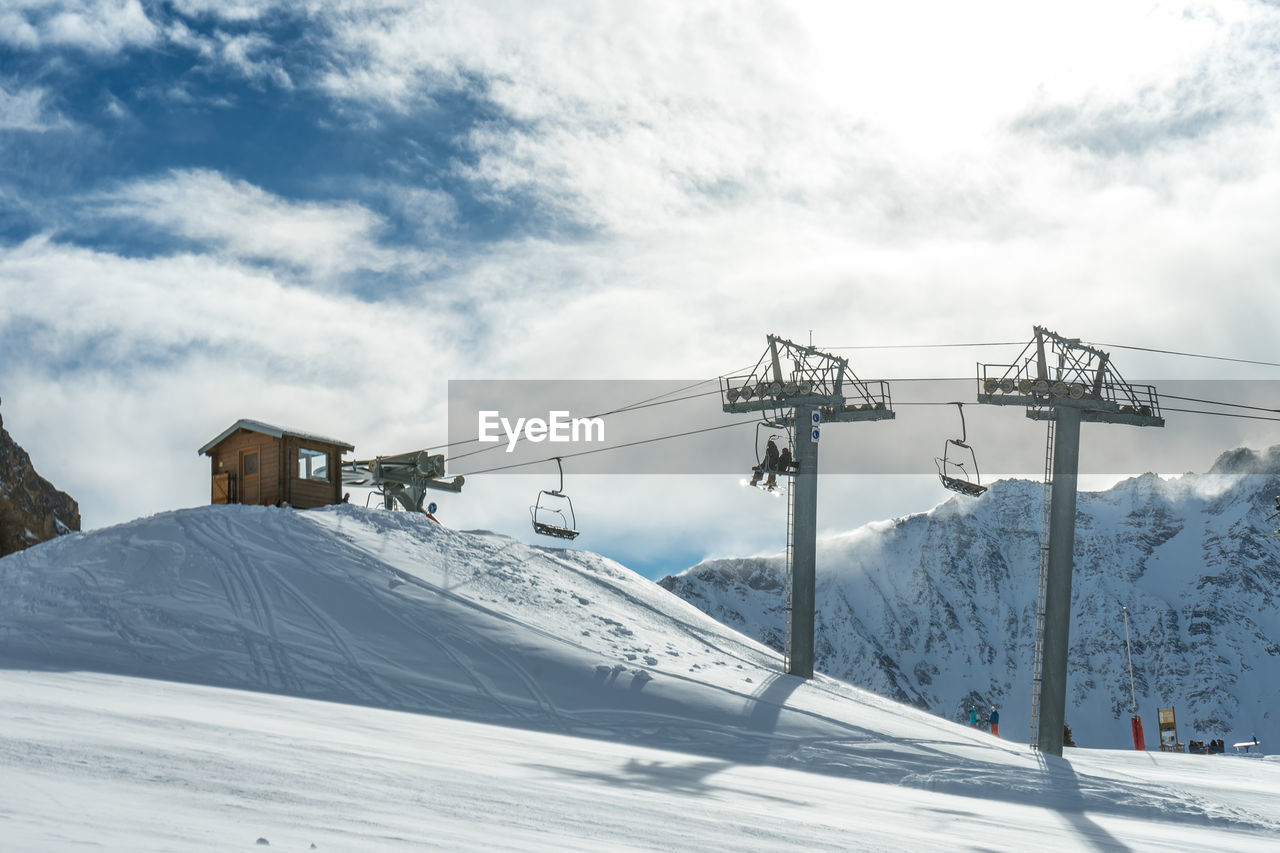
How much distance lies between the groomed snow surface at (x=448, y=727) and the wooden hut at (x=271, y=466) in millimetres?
1551

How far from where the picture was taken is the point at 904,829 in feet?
39.5

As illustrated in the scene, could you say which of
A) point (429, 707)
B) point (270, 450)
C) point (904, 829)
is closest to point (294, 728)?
point (429, 707)

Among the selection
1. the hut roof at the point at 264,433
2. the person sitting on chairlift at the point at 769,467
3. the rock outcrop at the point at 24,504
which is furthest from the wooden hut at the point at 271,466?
the rock outcrop at the point at 24,504

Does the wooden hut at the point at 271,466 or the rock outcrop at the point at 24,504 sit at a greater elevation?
the wooden hut at the point at 271,466

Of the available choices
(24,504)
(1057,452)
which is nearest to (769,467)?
(1057,452)

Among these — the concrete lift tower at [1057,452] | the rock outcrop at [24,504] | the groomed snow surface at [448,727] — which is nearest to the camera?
the groomed snow surface at [448,727]

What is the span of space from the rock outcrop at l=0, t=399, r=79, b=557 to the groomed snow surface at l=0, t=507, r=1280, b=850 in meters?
41.4

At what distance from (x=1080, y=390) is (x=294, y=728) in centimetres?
2503

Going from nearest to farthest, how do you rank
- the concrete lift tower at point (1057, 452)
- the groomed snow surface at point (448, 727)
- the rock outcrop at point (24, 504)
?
the groomed snow surface at point (448, 727) → the concrete lift tower at point (1057, 452) → the rock outcrop at point (24, 504)

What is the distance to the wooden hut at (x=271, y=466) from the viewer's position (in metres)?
33.2

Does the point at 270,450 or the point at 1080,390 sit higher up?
the point at 1080,390

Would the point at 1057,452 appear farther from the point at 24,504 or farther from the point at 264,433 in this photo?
the point at 24,504

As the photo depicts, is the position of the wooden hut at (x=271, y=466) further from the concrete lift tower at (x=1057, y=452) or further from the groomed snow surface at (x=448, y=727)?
the concrete lift tower at (x=1057, y=452)

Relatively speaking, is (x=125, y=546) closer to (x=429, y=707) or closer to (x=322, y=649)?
(x=322, y=649)
